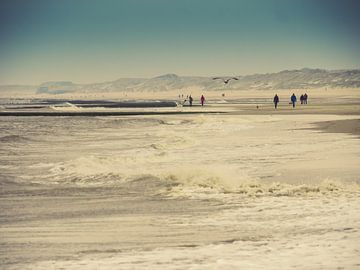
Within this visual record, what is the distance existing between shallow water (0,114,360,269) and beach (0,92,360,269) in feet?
0.06

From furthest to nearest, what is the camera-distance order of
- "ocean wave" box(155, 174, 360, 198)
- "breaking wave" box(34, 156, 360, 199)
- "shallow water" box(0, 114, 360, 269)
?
1. "breaking wave" box(34, 156, 360, 199)
2. "ocean wave" box(155, 174, 360, 198)
3. "shallow water" box(0, 114, 360, 269)

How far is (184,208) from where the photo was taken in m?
11.8

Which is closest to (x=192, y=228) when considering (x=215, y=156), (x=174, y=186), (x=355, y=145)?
(x=174, y=186)

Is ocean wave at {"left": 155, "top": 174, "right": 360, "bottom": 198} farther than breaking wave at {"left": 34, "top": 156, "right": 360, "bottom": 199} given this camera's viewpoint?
No

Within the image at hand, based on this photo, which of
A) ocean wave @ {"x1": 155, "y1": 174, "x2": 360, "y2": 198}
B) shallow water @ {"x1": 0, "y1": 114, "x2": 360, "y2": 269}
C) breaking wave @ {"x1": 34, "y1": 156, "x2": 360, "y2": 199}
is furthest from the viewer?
breaking wave @ {"x1": 34, "y1": 156, "x2": 360, "y2": 199}

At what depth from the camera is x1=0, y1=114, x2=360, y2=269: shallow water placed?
8.20 m

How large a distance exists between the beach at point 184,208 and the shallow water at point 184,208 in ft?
0.06

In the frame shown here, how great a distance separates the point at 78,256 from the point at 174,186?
629 cm

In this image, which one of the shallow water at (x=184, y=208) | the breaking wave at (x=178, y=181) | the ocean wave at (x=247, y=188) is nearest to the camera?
the shallow water at (x=184, y=208)

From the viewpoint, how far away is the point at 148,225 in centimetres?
1027

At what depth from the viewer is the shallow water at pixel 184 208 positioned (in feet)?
26.9

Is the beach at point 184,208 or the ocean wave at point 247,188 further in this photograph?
the ocean wave at point 247,188

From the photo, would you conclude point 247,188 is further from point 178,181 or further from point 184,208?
point 184,208

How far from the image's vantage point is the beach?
8.20m
